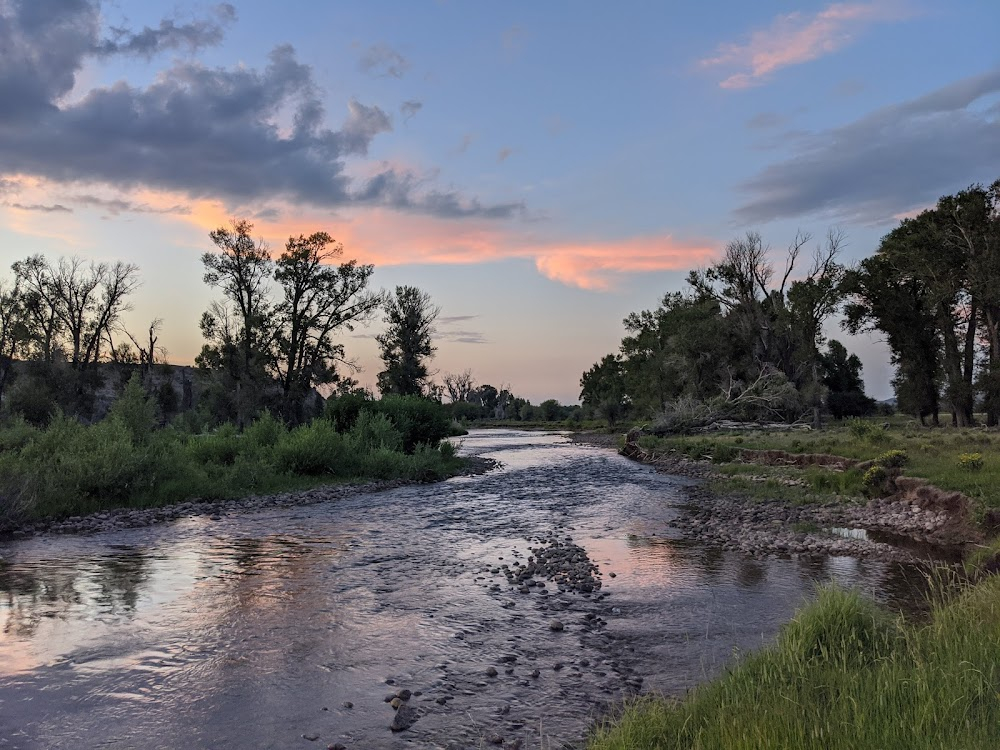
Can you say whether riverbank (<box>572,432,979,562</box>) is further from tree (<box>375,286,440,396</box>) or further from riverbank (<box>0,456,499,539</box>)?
tree (<box>375,286,440,396</box>)

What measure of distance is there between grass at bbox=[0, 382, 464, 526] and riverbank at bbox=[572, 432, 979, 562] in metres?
16.4

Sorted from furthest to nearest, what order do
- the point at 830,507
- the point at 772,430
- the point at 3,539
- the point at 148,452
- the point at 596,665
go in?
the point at 772,430
the point at 148,452
the point at 830,507
the point at 3,539
the point at 596,665

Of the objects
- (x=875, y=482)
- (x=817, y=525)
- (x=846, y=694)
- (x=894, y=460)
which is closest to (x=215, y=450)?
(x=817, y=525)

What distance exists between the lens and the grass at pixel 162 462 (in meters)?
17.7

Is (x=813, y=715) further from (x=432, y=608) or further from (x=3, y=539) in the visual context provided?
(x=3, y=539)

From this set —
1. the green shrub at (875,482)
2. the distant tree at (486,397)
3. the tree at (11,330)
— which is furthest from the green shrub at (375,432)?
the distant tree at (486,397)

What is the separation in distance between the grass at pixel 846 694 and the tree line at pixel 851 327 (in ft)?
143

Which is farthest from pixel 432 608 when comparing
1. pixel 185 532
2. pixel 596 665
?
pixel 185 532

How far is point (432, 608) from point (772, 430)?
148 feet

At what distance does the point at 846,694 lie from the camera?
16.2 ft

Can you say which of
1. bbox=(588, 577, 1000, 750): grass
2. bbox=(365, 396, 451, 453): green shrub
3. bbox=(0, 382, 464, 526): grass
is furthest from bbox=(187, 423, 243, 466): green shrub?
bbox=(588, 577, 1000, 750): grass

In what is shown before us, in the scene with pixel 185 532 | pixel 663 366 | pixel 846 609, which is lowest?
pixel 185 532

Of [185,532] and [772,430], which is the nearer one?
[185,532]

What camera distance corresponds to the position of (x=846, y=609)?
22.6ft
